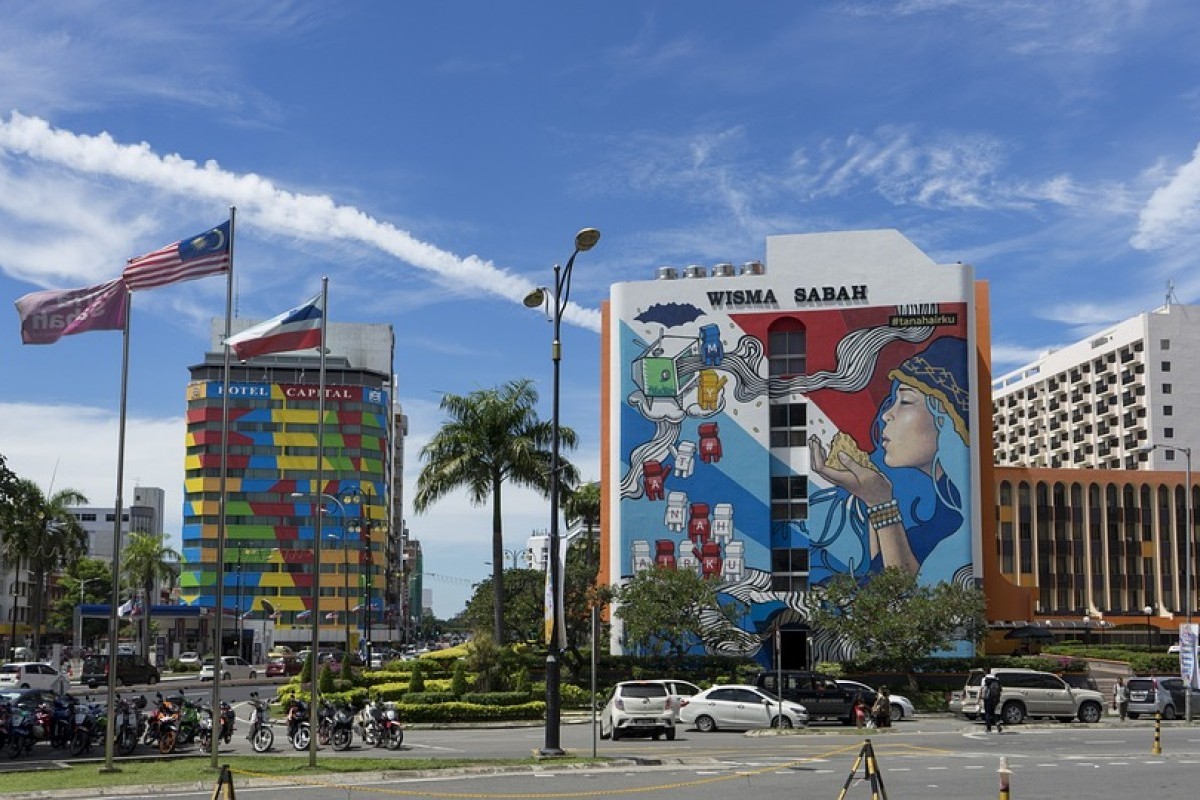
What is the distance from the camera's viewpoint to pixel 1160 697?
1805 inches

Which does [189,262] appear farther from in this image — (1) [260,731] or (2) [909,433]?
(2) [909,433]

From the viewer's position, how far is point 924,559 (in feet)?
222

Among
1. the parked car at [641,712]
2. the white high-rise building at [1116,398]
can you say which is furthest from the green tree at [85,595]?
the parked car at [641,712]

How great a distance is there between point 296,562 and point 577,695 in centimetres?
9176

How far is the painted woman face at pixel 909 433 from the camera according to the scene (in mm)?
68562

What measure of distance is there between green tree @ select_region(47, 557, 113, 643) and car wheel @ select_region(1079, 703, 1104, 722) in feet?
409

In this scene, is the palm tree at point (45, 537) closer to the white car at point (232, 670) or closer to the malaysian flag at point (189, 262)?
the white car at point (232, 670)

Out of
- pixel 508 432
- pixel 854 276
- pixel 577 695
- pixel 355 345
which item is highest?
pixel 355 345

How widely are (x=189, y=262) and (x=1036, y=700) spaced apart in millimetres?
31284

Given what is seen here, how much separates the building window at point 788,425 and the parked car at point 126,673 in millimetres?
37830

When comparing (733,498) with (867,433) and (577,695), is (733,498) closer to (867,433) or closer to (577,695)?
(867,433)

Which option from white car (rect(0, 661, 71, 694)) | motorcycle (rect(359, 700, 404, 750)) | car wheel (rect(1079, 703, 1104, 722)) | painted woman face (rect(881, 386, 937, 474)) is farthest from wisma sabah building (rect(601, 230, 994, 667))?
motorcycle (rect(359, 700, 404, 750))

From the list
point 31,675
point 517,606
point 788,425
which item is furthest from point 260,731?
point 517,606

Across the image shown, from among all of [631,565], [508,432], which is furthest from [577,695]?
[631,565]
